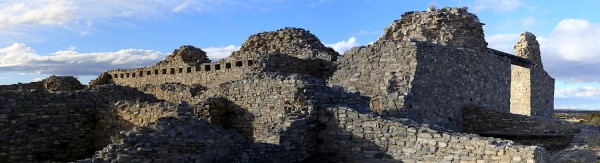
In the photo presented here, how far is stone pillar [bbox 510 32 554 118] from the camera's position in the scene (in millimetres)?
28125

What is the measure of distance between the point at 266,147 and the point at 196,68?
1138cm

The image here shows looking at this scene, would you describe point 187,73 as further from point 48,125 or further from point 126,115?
point 48,125

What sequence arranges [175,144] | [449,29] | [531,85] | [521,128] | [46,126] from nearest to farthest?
[175,144]
[46,126]
[521,128]
[449,29]
[531,85]

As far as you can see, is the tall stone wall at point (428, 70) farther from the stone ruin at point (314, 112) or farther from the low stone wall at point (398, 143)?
the low stone wall at point (398, 143)

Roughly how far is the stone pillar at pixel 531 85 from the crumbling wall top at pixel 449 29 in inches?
381

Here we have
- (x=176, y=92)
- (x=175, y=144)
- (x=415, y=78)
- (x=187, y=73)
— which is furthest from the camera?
(x=187, y=73)

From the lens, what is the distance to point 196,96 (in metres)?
14.7

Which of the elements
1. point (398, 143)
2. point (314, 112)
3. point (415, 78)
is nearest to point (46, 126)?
point (314, 112)

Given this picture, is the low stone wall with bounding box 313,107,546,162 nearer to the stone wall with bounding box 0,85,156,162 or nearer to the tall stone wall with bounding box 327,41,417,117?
the tall stone wall with bounding box 327,41,417,117

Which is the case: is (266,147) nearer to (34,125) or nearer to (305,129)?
(305,129)

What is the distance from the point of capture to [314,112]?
12.0 metres

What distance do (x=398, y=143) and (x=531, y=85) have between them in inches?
773

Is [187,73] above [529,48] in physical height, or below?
below

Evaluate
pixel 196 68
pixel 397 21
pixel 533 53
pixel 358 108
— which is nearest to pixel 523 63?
pixel 533 53
